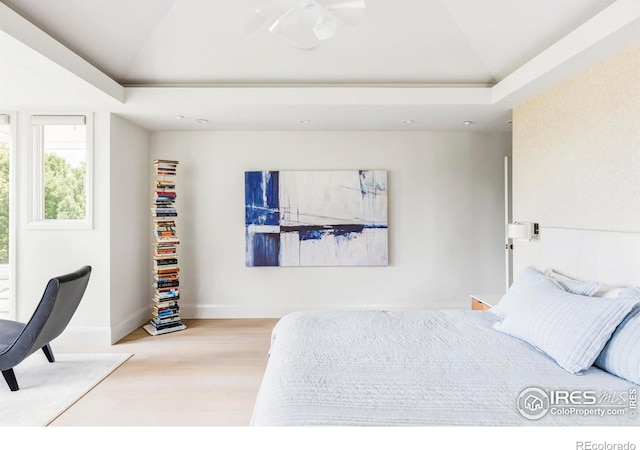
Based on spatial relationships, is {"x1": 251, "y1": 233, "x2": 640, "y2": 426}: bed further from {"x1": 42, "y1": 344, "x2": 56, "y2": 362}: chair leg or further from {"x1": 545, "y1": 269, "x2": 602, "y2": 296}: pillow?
{"x1": 42, "y1": 344, "x2": 56, "y2": 362}: chair leg

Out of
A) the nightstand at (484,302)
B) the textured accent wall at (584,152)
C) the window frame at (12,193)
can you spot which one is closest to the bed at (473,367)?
the textured accent wall at (584,152)

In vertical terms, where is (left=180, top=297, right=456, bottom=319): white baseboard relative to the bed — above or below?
below

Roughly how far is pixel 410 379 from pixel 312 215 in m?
2.88

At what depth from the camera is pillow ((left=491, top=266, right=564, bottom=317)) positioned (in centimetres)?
190

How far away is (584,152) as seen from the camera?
232cm

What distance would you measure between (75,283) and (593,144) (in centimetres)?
375

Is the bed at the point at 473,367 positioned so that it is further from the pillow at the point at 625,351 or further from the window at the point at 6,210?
the window at the point at 6,210

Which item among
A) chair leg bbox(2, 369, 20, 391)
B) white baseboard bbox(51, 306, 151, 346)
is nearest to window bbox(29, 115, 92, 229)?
white baseboard bbox(51, 306, 151, 346)

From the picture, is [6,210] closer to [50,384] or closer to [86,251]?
[86,251]

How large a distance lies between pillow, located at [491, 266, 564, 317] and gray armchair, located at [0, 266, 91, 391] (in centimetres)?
289

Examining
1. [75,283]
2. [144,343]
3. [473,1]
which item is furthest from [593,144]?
[144,343]

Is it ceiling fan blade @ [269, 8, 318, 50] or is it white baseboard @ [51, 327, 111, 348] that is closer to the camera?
ceiling fan blade @ [269, 8, 318, 50]

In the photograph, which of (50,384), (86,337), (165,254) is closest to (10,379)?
(50,384)
